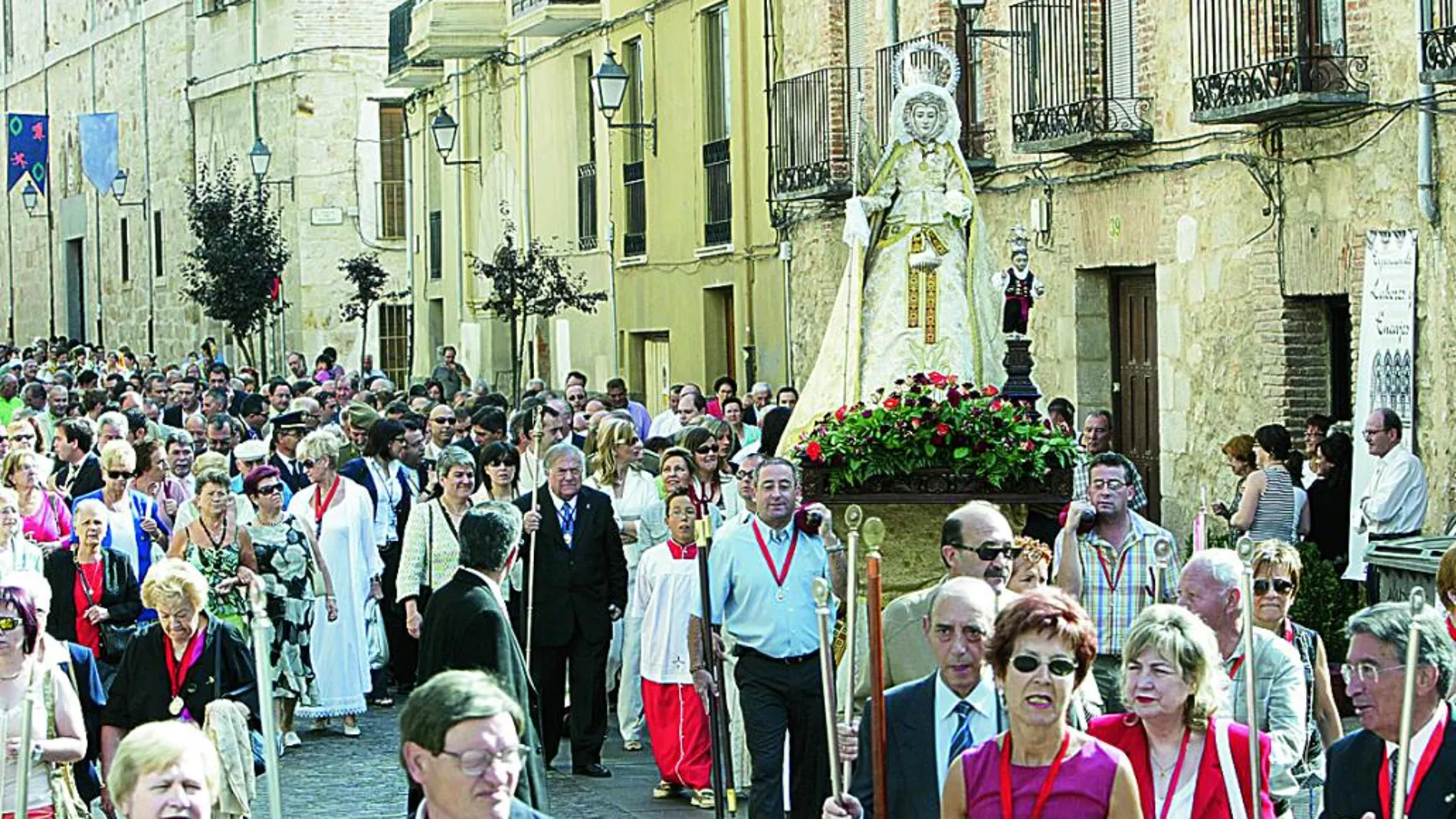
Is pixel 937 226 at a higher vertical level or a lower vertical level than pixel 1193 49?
lower

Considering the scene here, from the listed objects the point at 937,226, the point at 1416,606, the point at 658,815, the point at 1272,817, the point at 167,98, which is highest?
the point at 167,98

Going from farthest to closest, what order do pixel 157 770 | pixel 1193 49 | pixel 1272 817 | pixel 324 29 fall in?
A: pixel 324 29
pixel 1193 49
pixel 1272 817
pixel 157 770

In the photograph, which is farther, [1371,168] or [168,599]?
[1371,168]

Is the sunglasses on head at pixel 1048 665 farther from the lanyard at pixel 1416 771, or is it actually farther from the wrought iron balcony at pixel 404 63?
the wrought iron balcony at pixel 404 63

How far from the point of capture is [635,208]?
30906 millimetres

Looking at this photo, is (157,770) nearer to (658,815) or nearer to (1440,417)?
(658,815)

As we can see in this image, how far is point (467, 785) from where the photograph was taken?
5094mm

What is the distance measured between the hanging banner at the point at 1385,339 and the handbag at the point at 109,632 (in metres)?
7.21

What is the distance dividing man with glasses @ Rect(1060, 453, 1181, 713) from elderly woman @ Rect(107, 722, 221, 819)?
14.3ft

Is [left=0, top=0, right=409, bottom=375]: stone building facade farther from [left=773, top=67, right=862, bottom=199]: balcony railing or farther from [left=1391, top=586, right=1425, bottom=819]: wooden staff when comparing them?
[left=1391, top=586, right=1425, bottom=819]: wooden staff

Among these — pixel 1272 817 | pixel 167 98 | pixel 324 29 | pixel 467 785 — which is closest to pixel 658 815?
pixel 1272 817

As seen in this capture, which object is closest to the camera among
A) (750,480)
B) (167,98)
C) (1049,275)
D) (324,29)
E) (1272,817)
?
(1272,817)

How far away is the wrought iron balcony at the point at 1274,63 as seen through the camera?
16.6 meters

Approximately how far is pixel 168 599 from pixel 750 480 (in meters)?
2.73
